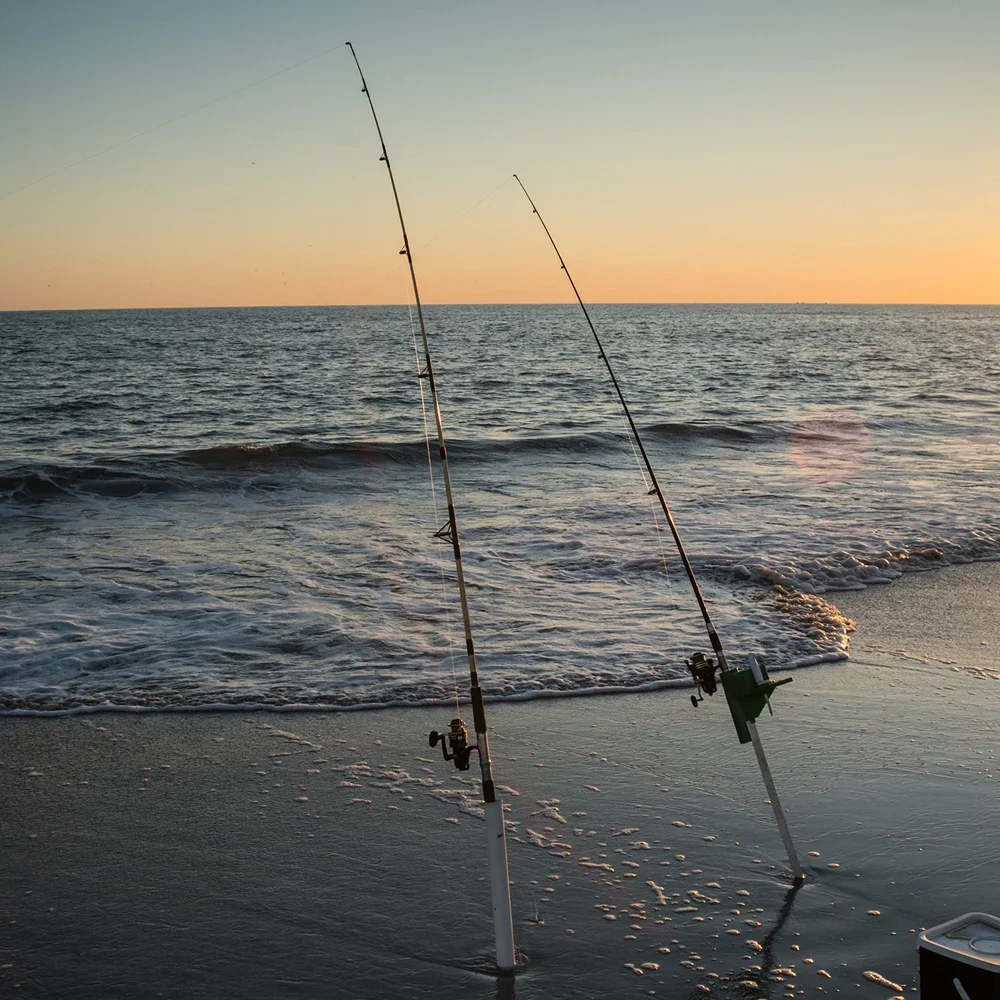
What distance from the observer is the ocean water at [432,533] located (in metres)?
6.24

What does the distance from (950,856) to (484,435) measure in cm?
1502

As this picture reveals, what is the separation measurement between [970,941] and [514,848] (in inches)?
79.9

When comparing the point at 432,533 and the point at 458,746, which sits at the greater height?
the point at 458,746

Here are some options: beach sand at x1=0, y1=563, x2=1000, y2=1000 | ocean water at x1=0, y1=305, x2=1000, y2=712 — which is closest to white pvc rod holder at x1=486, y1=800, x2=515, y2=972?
beach sand at x1=0, y1=563, x2=1000, y2=1000

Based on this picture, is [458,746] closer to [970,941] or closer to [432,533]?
[970,941]

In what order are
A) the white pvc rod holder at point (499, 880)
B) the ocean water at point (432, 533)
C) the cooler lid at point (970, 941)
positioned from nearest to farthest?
the cooler lid at point (970, 941) < the white pvc rod holder at point (499, 880) < the ocean water at point (432, 533)

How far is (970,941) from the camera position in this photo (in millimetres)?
2207

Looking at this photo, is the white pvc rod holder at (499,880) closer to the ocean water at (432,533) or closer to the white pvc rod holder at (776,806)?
the white pvc rod holder at (776,806)

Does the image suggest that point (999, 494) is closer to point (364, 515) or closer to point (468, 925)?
point (364, 515)

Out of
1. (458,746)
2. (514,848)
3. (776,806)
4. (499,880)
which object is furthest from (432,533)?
(499,880)

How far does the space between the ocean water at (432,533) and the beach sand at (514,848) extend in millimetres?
671

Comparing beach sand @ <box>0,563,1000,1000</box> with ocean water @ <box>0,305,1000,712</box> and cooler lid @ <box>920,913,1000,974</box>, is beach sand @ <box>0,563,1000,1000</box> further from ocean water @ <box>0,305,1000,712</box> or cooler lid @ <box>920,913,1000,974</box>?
cooler lid @ <box>920,913,1000,974</box>

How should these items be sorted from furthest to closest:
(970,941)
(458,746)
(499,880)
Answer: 1. (458,746)
2. (499,880)
3. (970,941)

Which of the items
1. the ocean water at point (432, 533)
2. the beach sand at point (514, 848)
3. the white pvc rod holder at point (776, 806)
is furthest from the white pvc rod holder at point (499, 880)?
the ocean water at point (432, 533)
